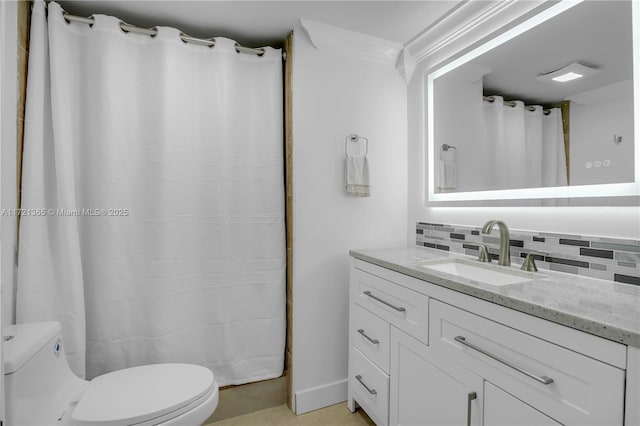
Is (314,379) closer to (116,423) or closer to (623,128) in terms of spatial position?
(116,423)

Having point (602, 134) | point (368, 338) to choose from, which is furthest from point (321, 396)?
point (602, 134)

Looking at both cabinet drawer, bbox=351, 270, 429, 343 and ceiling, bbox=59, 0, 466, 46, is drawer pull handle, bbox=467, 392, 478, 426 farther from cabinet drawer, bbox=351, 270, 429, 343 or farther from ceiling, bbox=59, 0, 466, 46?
ceiling, bbox=59, 0, 466, 46

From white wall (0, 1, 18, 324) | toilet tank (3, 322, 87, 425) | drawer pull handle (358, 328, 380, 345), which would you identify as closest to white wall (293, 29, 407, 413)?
drawer pull handle (358, 328, 380, 345)

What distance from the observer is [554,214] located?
1.34 metres

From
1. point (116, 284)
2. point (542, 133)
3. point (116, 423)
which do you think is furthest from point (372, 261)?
point (116, 284)

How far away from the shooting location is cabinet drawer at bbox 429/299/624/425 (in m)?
0.73

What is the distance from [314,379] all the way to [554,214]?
1.53 meters

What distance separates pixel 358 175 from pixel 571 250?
3.49 feet

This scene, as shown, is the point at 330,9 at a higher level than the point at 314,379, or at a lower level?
higher

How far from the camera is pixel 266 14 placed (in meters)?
1.67

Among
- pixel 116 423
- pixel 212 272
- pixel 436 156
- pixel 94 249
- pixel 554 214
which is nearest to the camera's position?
pixel 116 423

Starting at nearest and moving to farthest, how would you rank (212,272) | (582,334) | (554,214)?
(582,334)
(554,214)
(212,272)

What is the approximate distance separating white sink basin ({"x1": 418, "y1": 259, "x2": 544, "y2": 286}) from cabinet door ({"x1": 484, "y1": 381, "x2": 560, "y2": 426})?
16.1 inches

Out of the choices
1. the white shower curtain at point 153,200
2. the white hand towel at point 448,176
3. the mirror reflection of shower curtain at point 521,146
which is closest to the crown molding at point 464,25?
the mirror reflection of shower curtain at point 521,146
